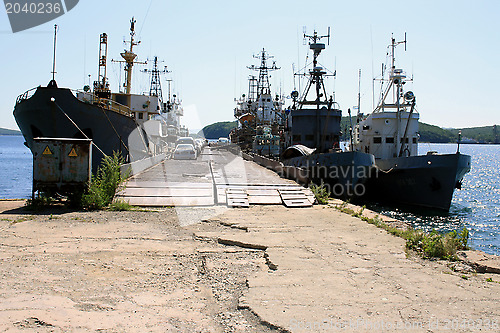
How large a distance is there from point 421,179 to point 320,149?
23.9 ft

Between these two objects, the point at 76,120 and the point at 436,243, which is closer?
the point at 436,243

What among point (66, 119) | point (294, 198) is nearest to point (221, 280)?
point (294, 198)

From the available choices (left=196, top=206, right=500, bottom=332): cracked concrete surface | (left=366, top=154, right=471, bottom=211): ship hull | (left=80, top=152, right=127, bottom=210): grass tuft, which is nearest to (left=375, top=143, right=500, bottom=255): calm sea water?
(left=366, top=154, right=471, bottom=211): ship hull

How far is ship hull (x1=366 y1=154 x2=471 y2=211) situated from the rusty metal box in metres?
14.6

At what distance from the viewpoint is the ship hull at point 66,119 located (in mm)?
19044

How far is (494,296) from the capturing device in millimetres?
5262

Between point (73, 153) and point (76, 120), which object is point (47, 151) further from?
point (76, 120)

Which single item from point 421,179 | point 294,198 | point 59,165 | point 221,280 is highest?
point 59,165

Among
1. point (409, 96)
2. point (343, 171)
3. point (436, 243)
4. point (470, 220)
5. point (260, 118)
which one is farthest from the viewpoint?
point (260, 118)

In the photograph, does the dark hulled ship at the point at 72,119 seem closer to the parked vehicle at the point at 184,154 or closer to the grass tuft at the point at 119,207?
the grass tuft at the point at 119,207

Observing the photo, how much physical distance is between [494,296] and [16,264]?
619cm

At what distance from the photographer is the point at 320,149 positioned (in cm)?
Result: 2675

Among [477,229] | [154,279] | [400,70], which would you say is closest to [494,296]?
[154,279]

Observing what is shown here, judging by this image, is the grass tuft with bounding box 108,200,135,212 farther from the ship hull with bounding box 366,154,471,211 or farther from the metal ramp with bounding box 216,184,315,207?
the ship hull with bounding box 366,154,471,211
